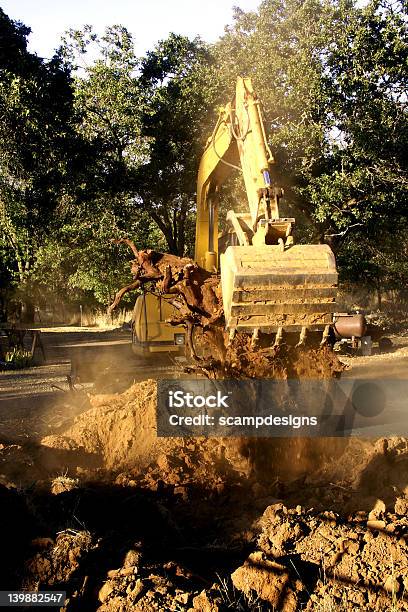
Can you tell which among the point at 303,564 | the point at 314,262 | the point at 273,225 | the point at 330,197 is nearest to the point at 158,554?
the point at 303,564

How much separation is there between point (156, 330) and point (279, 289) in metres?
6.25

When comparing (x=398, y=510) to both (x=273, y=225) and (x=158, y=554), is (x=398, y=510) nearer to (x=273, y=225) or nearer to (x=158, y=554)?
(x=158, y=554)

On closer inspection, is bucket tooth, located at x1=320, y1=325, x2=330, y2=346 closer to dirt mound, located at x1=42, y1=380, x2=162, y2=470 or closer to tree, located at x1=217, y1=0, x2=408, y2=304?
dirt mound, located at x1=42, y1=380, x2=162, y2=470

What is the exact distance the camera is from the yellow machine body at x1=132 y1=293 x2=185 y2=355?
484 inches

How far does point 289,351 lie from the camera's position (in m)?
6.96

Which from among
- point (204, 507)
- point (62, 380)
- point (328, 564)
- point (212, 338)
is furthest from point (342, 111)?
point (328, 564)

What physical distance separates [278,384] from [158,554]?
2.73m

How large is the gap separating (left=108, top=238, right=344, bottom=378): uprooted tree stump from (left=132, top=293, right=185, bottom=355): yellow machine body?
4495 mm

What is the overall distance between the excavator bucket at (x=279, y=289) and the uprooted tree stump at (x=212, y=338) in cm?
37

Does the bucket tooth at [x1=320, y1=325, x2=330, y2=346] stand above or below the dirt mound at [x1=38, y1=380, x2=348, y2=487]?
above

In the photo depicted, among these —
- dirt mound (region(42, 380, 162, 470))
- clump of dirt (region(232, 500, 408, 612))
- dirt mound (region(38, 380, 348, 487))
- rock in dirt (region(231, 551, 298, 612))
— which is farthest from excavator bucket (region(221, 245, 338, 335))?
rock in dirt (region(231, 551, 298, 612))

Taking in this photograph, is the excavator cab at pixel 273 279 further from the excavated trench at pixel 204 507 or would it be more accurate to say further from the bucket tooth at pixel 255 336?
the excavated trench at pixel 204 507

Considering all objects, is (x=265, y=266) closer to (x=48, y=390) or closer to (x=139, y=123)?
(x=48, y=390)

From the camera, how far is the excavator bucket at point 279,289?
6.30 meters
